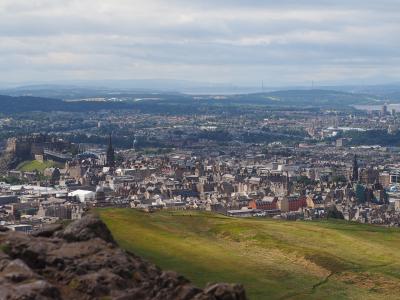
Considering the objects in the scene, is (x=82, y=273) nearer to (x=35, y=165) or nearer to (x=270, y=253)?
(x=270, y=253)

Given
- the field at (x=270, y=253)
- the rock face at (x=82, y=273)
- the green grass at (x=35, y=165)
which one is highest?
the rock face at (x=82, y=273)

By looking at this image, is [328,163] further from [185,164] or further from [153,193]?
A: [153,193]

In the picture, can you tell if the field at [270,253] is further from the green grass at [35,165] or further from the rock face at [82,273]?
the green grass at [35,165]

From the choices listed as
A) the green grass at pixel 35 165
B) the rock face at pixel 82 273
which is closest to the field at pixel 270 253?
the rock face at pixel 82 273

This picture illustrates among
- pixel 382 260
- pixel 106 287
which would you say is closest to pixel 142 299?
pixel 106 287

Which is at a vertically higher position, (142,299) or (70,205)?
(142,299)

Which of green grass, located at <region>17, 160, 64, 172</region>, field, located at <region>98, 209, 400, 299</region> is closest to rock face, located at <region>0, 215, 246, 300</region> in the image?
field, located at <region>98, 209, 400, 299</region>
